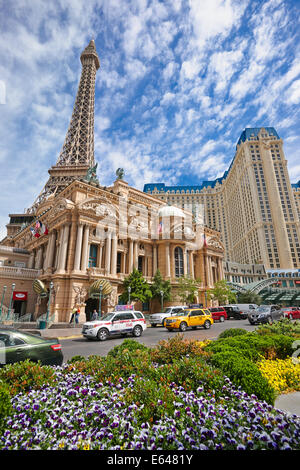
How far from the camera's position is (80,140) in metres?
86.1

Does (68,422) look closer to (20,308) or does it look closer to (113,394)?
(113,394)

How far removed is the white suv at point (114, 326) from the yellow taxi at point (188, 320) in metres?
2.98

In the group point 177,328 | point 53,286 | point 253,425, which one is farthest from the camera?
point 53,286

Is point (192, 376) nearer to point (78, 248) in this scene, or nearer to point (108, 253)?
point (78, 248)

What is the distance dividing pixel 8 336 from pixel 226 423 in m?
6.81

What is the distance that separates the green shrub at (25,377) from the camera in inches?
198

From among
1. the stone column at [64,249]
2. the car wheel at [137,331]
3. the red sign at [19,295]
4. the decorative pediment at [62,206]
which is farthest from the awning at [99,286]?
the red sign at [19,295]

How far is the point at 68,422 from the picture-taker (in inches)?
147

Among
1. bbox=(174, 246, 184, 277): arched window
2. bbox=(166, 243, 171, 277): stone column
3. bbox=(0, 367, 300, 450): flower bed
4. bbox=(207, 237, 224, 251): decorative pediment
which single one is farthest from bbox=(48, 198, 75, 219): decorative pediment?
bbox=(0, 367, 300, 450): flower bed

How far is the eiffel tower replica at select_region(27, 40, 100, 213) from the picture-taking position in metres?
73.6

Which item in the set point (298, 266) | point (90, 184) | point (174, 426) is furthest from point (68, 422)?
point (298, 266)

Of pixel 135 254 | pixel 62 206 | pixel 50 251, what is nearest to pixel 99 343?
pixel 50 251

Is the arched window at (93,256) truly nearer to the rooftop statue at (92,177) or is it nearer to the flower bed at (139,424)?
the rooftop statue at (92,177)

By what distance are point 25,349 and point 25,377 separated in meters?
2.42
